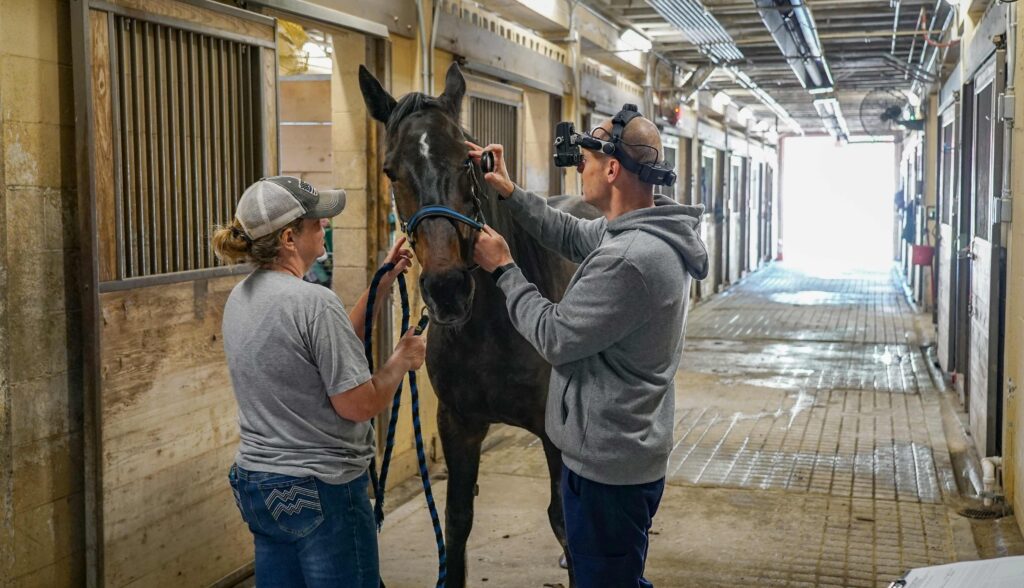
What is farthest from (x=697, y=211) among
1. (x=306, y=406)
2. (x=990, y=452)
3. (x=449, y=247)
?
(x=990, y=452)

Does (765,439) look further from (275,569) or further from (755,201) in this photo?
(755,201)

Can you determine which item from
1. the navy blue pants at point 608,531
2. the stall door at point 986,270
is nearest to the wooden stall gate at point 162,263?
the navy blue pants at point 608,531

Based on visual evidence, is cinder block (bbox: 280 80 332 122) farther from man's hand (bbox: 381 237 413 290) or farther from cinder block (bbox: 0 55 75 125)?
man's hand (bbox: 381 237 413 290)

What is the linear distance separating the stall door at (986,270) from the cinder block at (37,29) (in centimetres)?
411

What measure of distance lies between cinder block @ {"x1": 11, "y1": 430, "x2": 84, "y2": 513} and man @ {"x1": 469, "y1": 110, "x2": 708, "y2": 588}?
149cm

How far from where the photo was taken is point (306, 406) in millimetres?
2074

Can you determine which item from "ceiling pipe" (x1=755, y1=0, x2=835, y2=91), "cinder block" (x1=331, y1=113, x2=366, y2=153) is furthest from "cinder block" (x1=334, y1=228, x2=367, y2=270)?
"ceiling pipe" (x1=755, y1=0, x2=835, y2=91)

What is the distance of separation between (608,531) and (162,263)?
1.88 meters

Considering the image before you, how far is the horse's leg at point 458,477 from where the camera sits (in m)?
3.10

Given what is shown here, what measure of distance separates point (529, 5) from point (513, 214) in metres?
4.32

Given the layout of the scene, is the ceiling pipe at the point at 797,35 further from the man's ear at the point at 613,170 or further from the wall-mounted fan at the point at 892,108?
the man's ear at the point at 613,170

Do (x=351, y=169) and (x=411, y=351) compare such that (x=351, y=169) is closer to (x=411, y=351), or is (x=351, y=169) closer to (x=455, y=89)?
(x=455, y=89)

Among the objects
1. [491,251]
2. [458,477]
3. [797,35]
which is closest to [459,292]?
[491,251]

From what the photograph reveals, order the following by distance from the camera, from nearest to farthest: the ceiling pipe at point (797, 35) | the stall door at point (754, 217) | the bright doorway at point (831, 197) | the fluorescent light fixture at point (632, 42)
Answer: the ceiling pipe at point (797, 35) < the fluorescent light fixture at point (632, 42) < the stall door at point (754, 217) < the bright doorway at point (831, 197)
